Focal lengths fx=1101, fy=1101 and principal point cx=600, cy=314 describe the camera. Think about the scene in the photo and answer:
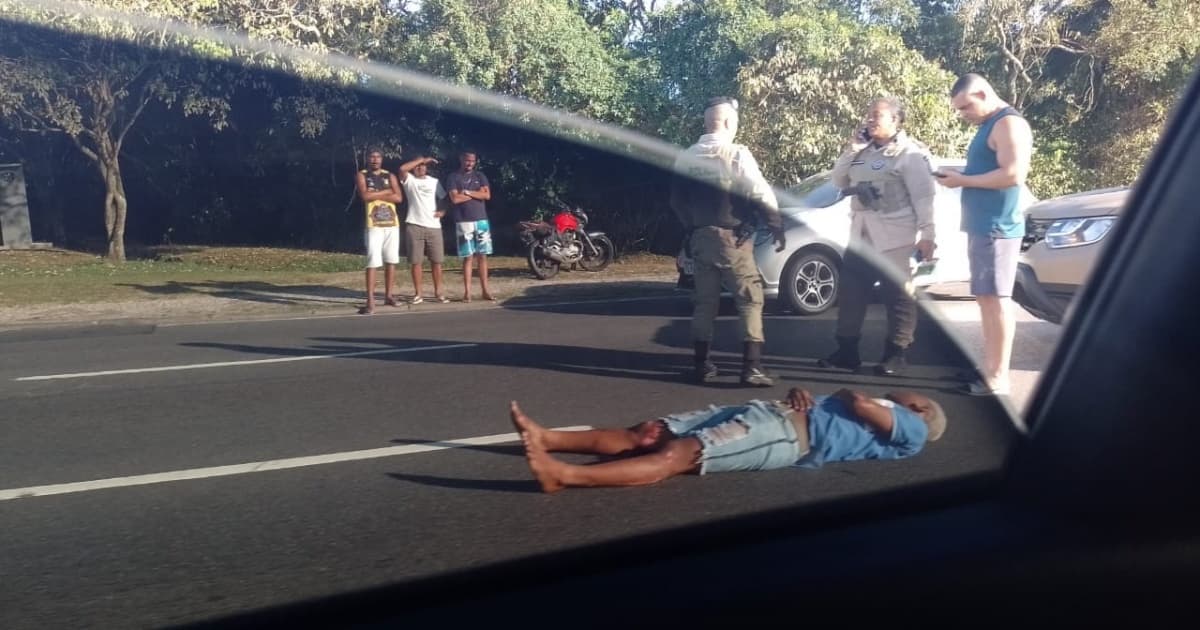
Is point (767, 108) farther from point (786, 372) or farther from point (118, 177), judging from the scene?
point (118, 177)

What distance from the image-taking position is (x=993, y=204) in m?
5.98

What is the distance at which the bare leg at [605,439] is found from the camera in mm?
4648

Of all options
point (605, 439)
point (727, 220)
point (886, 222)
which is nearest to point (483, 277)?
point (727, 220)

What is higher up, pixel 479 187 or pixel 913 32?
pixel 913 32

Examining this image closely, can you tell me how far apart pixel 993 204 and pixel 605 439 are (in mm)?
2671

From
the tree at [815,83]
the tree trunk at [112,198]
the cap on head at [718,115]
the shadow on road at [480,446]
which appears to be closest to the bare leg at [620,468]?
the shadow on road at [480,446]

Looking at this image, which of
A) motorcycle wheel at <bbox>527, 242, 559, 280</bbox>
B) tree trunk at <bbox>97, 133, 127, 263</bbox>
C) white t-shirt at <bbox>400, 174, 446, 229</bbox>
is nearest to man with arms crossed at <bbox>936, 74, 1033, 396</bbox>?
white t-shirt at <bbox>400, 174, 446, 229</bbox>

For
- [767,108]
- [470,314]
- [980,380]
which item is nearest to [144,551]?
[980,380]

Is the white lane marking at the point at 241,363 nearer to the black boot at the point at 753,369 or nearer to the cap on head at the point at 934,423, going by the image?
the black boot at the point at 753,369

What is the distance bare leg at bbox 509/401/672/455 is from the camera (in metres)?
4.65

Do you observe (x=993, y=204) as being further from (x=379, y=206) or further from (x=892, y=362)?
(x=379, y=206)

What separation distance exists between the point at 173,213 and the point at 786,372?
57.8 feet

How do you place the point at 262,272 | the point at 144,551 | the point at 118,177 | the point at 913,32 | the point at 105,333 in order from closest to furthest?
the point at 144,551 → the point at 105,333 → the point at 913,32 → the point at 262,272 → the point at 118,177

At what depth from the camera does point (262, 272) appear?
17266 mm
